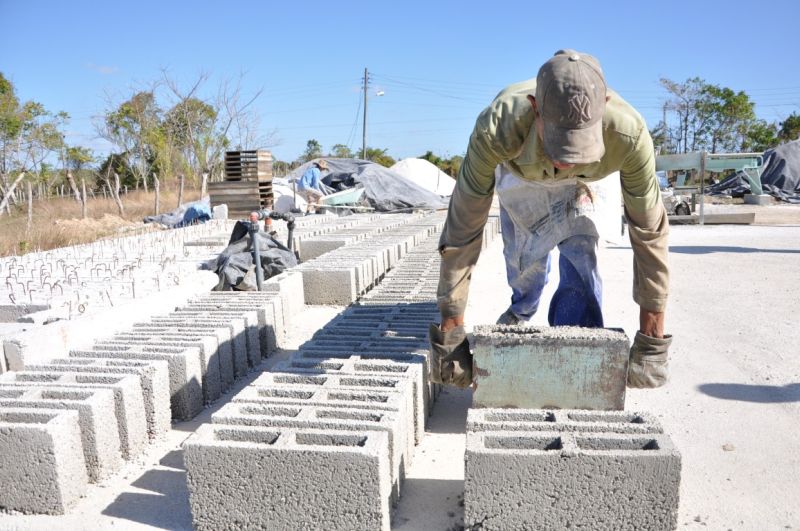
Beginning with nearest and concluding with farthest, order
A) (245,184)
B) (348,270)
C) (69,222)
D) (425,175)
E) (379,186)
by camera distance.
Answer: (348,270)
(69,222)
(245,184)
(379,186)
(425,175)

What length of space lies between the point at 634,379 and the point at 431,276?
2.77 m

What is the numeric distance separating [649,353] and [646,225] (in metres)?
0.60

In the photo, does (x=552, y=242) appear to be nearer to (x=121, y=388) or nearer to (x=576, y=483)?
(x=576, y=483)

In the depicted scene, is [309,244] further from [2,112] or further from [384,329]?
[2,112]

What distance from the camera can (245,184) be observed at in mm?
14773

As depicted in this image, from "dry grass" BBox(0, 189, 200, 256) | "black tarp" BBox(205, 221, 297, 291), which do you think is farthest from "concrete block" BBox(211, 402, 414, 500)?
"dry grass" BBox(0, 189, 200, 256)

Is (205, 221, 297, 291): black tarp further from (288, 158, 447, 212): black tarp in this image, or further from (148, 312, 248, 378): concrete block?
(288, 158, 447, 212): black tarp

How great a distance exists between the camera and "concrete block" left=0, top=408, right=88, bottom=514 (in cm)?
251

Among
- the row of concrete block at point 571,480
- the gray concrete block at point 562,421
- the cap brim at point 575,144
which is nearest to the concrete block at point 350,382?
the gray concrete block at point 562,421

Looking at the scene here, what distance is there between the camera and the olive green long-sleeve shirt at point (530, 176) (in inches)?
94.1

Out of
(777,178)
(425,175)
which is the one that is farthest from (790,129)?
(425,175)

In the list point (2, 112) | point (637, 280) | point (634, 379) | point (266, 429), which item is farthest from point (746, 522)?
point (2, 112)

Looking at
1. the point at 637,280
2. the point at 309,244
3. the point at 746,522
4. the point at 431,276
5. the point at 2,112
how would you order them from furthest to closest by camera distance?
the point at 2,112
the point at 309,244
the point at 431,276
the point at 637,280
the point at 746,522

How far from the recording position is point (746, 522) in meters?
2.38
